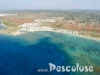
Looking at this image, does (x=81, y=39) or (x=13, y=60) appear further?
(x=81, y=39)

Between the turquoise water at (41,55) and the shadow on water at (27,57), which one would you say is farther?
the turquoise water at (41,55)

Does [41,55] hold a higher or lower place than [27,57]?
lower

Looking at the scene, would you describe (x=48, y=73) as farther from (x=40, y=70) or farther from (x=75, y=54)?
(x=75, y=54)

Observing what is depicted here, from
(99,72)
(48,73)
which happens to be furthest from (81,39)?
(48,73)

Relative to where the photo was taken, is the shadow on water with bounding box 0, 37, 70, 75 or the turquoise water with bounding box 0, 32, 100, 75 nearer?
the shadow on water with bounding box 0, 37, 70, 75

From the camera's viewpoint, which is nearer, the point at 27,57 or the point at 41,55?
the point at 27,57
